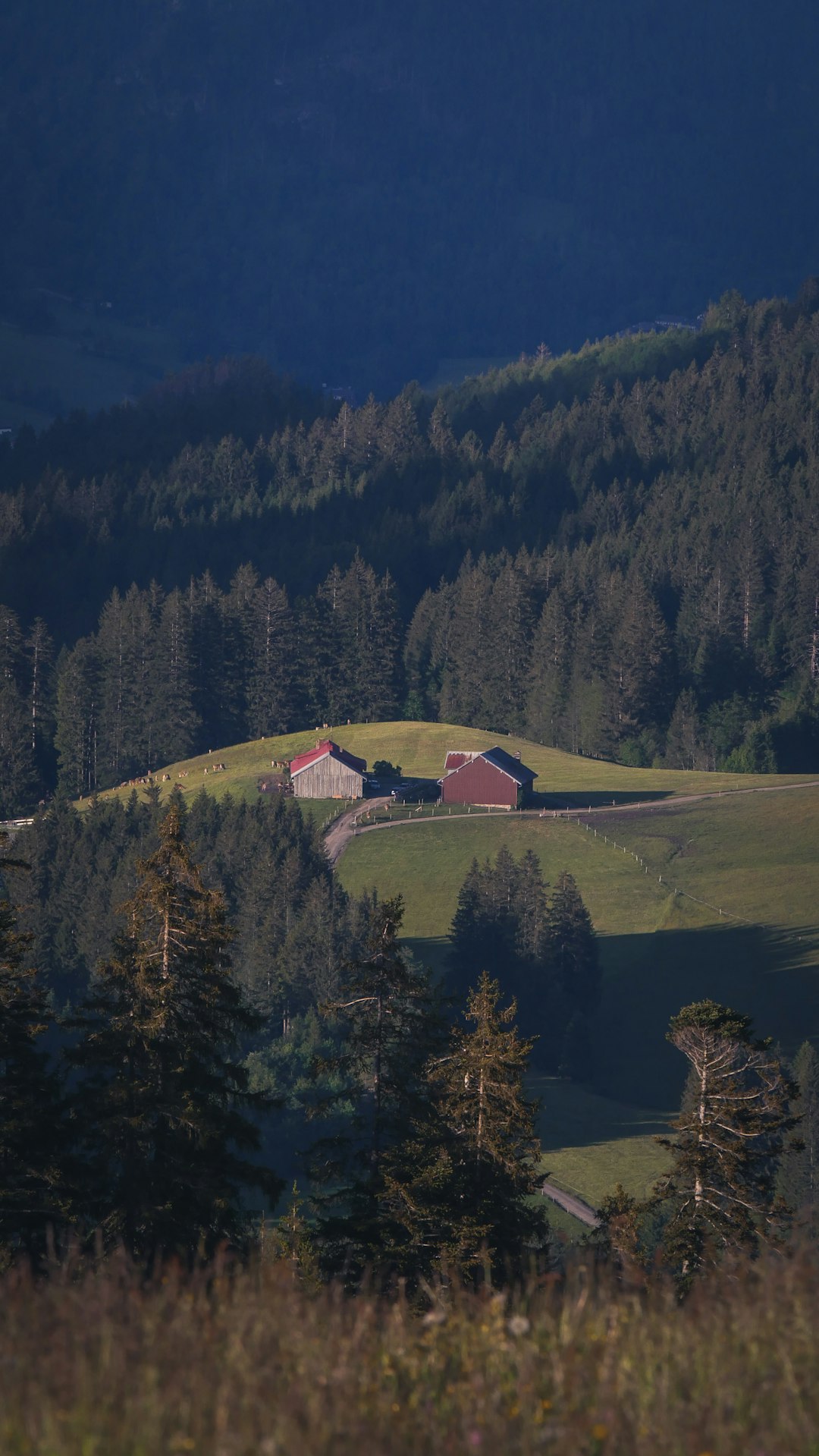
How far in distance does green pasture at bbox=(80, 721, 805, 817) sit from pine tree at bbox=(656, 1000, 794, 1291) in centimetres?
9339

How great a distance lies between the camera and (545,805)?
391 feet

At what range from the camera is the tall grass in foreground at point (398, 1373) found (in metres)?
9.27

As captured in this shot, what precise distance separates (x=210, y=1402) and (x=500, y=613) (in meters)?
183

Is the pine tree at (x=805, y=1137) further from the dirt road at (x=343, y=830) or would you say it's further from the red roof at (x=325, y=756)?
the red roof at (x=325, y=756)

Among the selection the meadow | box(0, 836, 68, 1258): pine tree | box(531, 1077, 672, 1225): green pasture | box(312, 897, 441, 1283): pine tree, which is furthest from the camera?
the meadow

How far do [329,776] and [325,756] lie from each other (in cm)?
154

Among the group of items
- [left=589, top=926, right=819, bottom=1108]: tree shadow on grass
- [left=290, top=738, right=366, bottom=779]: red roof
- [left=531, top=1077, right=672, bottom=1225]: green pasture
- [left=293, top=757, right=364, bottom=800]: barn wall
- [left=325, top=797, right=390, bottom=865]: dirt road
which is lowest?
[left=531, top=1077, right=672, bottom=1225]: green pasture

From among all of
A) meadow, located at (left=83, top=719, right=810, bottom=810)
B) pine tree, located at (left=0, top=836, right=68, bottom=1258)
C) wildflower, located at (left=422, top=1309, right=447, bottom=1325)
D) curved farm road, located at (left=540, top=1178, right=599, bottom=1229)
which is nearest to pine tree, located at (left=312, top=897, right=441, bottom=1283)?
pine tree, located at (left=0, top=836, right=68, bottom=1258)

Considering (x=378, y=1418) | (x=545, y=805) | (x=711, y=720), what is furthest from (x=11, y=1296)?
(x=711, y=720)

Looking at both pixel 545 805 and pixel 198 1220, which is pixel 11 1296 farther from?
pixel 545 805

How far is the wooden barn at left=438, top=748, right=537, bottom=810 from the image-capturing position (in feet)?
386

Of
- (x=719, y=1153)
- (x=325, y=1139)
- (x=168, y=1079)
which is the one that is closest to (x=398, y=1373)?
(x=168, y=1079)

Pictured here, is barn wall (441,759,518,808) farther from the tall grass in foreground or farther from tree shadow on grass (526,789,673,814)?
the tall grass in foreground

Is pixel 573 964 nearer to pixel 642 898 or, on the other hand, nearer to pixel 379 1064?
pixel 642 898
